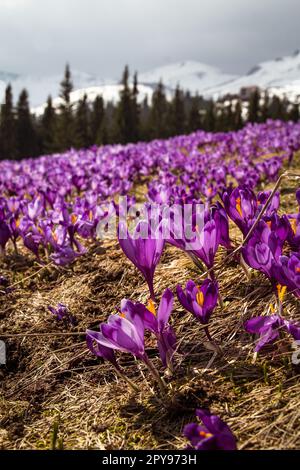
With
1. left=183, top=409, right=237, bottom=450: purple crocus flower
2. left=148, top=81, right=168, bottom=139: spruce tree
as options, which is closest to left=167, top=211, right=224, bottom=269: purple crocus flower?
left=183, top=409, right=237, bottom=450: purple crocus flower

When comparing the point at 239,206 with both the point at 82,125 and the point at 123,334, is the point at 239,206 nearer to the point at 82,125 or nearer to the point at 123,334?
the point at 123,334

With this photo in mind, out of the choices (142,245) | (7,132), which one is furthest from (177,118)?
(142,245)

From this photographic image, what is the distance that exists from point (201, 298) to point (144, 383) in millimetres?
418

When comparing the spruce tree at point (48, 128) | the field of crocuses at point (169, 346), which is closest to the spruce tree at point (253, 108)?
the spruce tree at point (48, 128)

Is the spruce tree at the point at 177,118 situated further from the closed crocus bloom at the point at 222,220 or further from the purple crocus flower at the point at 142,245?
the purple crocus flower at the point at 142,245

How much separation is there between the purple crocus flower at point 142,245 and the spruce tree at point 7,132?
40.6m

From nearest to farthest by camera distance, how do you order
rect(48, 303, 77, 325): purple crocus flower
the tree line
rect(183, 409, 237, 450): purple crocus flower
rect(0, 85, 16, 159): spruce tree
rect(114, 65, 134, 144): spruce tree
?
rect(183, 409, 237, 450): purple crocus flower, rect(48, 303, 77, 325): purple crocus flower, rect(0, 85, 16, 159): spruce tree, the tree line, rect(114, 65, 134, 144): spruce tree

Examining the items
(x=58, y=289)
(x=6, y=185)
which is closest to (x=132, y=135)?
(x=6, y=185)

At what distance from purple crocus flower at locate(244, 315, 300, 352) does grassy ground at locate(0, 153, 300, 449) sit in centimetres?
7

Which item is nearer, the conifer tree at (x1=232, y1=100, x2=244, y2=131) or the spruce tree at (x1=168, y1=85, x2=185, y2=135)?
the conifer tree at (x1=232, y1=100, x2=244, y2=131)

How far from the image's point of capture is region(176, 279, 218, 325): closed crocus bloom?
1.67 metres

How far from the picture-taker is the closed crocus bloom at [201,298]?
65.9 inches

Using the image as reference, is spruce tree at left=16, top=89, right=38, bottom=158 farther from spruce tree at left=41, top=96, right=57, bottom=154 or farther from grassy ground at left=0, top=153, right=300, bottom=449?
grassy ground at left=0, top=153, right=300, bottom=449
